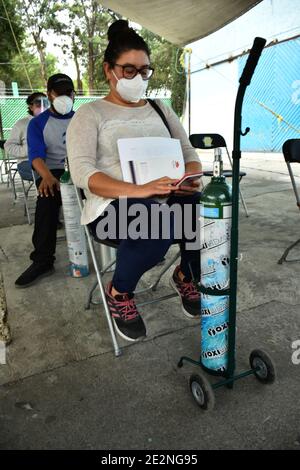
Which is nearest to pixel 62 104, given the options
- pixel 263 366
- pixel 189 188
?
pixel 189 188

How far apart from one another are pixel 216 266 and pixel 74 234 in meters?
1.56

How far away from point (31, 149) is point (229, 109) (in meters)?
10.6

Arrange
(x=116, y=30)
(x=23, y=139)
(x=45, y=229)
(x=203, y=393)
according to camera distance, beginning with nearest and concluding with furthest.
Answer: (x=203, y=393) < (x=116, y=30) < (x=45, y=229) < (x=23, y=139)

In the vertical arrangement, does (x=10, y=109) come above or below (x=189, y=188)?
above

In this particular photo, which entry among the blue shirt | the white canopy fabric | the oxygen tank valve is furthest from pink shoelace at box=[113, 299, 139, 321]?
the white canopy fabric

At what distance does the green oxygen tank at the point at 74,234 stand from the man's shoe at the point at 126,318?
882mm

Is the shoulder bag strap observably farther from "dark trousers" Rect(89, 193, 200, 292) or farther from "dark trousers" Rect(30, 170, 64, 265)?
"dark trousers" Rect(30, 170, 64, 265)

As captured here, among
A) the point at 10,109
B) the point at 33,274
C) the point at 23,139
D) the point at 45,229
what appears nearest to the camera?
the point at 33,274

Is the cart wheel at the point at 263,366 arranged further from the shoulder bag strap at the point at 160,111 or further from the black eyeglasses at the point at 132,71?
the black eyeglasses at the point at 132,71

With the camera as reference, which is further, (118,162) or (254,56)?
(118,162)

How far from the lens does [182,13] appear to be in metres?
4.23

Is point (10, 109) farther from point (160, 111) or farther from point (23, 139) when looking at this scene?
point (160, 111)

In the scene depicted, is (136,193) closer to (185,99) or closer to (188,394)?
(188,394)

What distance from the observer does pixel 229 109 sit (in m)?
12.2
